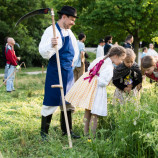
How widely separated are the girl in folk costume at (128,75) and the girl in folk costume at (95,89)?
30.9 inches

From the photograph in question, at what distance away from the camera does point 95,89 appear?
4.25 metres

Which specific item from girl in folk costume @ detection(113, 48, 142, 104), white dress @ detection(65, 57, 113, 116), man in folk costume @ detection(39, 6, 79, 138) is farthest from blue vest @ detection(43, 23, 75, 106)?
girl in folk costume @ detection(113, 48, 142, 104)

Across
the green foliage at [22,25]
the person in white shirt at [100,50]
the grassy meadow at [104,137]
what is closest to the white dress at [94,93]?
the grassy meadow at [104,137]

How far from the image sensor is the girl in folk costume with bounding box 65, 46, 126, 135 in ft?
13.7

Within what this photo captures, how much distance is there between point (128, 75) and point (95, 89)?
129 cm

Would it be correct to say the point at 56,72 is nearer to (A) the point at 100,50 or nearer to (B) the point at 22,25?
(A) the point at 100,50

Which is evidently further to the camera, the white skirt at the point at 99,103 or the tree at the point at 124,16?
the tree at the point at 124,16

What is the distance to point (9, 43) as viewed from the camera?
9.66 m

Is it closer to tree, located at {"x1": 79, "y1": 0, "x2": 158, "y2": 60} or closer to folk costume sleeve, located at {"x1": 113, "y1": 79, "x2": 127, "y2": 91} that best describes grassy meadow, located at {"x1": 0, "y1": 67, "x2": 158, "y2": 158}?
folk costume sleeve, located at {"x1": 113, "y1": 79, "x2": 127, "y2": 91}

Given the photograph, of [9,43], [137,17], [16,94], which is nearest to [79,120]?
[16,94]

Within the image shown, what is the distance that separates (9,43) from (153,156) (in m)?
7.55

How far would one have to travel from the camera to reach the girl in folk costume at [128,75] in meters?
5.12

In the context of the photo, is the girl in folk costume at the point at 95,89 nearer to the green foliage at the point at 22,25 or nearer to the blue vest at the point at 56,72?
the blue vest at the point at 56,72

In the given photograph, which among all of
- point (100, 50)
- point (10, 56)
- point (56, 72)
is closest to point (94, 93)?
point (56, 72)
